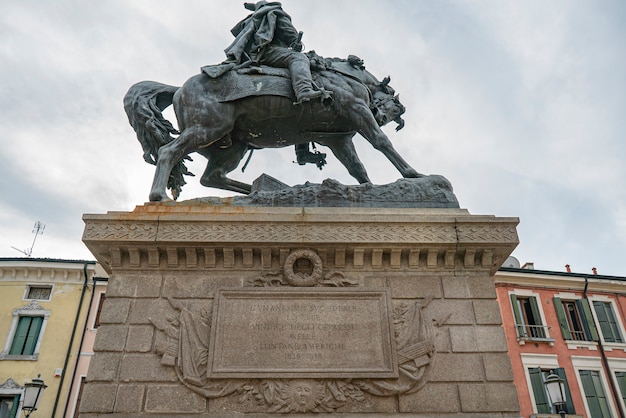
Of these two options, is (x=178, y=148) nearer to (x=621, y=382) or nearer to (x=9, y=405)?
(x=9, y=405)

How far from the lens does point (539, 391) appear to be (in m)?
24.2

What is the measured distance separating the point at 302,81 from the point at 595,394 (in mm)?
24710

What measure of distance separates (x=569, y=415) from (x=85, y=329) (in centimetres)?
2449

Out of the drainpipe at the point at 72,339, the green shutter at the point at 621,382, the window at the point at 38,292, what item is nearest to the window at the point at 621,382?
the green shutter at the point at 621,382

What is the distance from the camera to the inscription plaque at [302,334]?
18.9 feet

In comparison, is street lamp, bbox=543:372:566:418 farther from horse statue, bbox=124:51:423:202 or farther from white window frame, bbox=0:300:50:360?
white window frame, bbox=0:300:50:360

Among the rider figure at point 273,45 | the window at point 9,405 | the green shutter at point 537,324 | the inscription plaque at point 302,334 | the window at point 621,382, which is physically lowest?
the inscription plaque at point 302,334

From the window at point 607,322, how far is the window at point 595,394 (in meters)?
2.36

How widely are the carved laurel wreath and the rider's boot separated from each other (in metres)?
2.63

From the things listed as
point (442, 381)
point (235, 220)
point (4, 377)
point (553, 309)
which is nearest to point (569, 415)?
point (553, 309)

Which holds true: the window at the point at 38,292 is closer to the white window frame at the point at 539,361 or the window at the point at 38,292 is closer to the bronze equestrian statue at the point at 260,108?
the bronze equestrian statue at the point at 260,108

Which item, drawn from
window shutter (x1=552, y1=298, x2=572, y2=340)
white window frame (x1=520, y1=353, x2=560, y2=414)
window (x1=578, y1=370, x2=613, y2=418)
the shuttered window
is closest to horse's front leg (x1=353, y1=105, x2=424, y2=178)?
white window frame (x1=520, y1=353, x2=560, y2=414)

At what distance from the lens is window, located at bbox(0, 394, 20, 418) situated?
22.9 meters

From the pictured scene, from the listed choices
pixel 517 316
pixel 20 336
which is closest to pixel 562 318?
pixel 517 316
